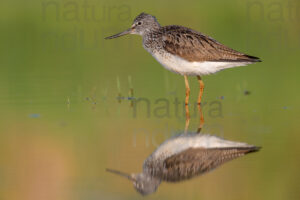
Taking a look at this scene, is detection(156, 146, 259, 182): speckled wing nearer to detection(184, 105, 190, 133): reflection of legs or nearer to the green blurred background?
the green blurred background

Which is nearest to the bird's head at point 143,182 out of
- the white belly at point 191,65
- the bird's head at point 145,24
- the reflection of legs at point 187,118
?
the reflection of legs at point 187,118

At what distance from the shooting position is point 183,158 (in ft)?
22.5

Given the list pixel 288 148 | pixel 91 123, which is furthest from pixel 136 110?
pixel 288 148

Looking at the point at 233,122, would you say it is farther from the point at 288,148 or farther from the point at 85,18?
the point at 85,18

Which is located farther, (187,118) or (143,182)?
(187,118)

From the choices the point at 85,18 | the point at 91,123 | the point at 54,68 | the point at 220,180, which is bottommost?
the point at 220,180

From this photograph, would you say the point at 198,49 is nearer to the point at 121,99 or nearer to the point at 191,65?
the point at 191,65

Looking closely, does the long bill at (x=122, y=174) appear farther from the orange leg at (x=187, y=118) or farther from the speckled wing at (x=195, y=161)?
the orange leg at (x=187, y=118)

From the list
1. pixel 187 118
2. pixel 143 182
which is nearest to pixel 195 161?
pixel 143 182

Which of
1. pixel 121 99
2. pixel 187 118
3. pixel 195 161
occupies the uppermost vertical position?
pixel 121 99

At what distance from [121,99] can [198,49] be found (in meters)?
1.90

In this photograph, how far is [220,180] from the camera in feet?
20.3

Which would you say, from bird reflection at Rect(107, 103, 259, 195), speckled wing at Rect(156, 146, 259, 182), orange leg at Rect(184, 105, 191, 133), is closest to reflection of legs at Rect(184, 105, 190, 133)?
orange leg at Rect(184, 105, 191, 133)

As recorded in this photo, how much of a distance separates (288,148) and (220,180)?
1578mm
